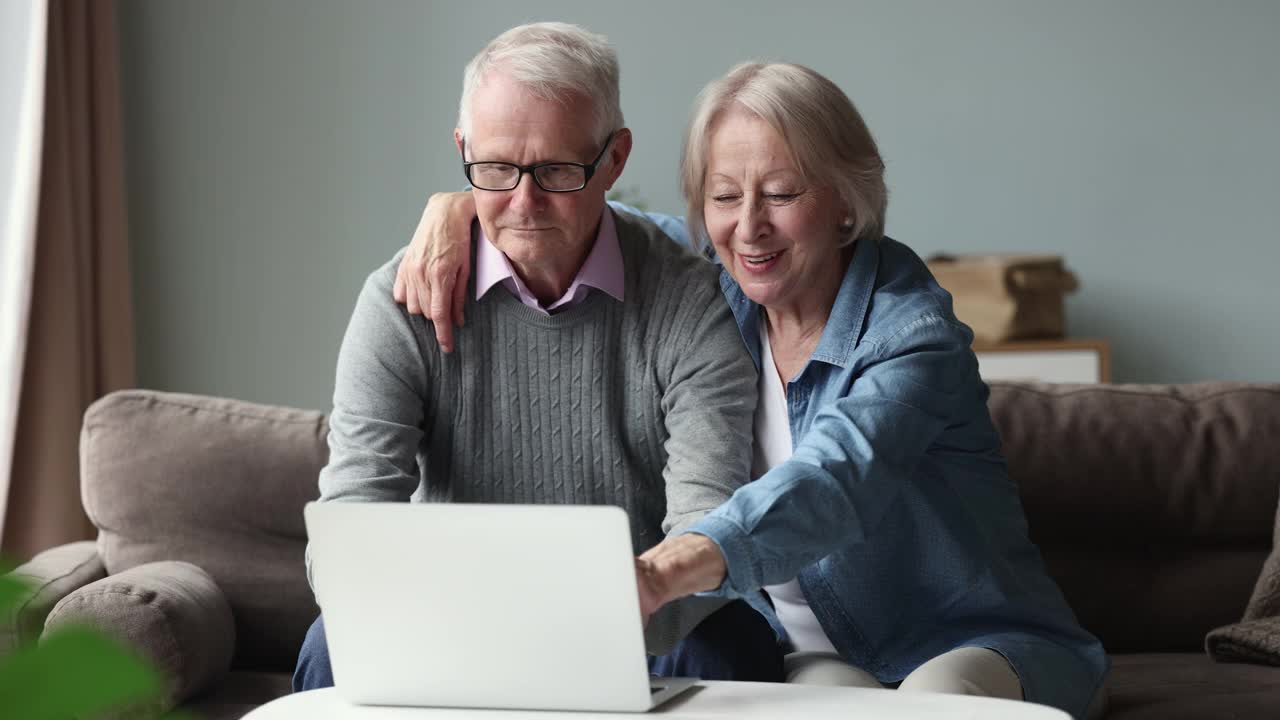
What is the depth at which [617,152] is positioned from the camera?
1.65 meters

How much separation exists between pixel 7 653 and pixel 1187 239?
4406 mm

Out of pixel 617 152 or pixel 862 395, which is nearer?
pixel 862 395

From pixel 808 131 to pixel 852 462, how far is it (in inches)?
16.8

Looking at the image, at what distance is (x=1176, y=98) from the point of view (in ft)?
13.8

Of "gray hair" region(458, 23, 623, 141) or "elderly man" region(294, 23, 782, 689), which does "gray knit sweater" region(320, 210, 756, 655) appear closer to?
"elderly man" region(294, 23, 782, 689)

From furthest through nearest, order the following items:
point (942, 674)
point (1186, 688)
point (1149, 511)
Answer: point (1149, 511)
point (1186, 688)
point (942, 674)

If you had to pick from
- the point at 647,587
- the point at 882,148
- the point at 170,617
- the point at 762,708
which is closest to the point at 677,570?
the point at 647,587

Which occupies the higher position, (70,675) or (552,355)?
(70,675)

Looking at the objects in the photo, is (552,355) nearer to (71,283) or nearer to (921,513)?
(921,513)

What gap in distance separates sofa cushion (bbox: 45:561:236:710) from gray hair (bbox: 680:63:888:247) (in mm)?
992

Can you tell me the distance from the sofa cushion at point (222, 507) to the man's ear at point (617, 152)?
0.88 metres

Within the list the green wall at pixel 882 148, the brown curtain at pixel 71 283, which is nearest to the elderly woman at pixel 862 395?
the brown curtain at pixel 71 283

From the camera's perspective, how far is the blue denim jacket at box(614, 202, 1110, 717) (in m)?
1.50

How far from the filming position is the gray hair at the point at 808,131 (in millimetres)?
1577
